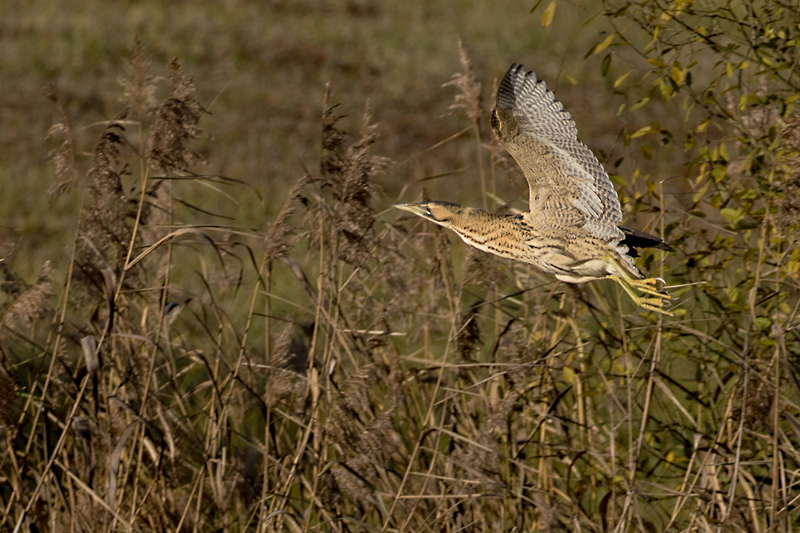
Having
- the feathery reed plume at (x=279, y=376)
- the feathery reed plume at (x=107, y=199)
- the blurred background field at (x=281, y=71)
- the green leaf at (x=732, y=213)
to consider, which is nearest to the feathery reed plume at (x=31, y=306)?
the feathery reed plume at (x=107, y=199)

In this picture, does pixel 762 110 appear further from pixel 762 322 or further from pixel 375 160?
pixel 375 160

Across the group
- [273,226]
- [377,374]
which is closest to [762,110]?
[377,374]

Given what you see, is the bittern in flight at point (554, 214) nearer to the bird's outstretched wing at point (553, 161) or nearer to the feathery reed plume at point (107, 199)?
the bird's outstretched wing at point (553, 161)

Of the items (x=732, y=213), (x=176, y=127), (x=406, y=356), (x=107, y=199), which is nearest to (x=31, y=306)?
(x=107, y=199)

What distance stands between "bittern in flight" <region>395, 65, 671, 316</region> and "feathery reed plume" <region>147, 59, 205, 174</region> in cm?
60

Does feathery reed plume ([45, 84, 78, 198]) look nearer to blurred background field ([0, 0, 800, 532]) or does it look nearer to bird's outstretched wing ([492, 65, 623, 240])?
blurred background field ([0, 0, 800, 532])

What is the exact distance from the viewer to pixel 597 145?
927 centimetres

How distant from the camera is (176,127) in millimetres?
1860

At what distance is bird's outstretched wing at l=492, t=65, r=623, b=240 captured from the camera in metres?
1.47

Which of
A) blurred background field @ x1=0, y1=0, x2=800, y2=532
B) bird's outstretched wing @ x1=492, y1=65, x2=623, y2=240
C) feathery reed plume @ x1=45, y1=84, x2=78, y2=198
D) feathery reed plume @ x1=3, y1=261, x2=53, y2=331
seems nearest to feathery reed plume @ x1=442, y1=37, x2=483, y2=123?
blurred background field @ x1=0, y1=0, x2=800, y2=532

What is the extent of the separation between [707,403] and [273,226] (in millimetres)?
1613

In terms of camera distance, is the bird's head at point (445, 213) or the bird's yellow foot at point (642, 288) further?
the bird's head at point (445, 213)

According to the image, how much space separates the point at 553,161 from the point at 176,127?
826 millimetres

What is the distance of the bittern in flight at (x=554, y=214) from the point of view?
1.38m
